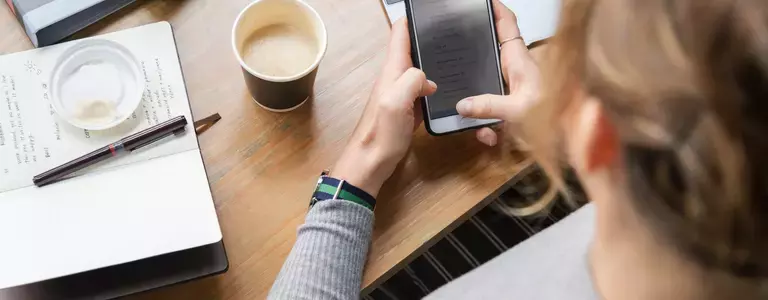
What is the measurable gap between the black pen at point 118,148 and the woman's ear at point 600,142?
370mm

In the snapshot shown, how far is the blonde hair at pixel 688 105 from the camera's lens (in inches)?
11.4

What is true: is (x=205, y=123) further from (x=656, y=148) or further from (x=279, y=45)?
(x=656, y=148)

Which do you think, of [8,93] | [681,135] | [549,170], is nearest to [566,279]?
[549,170]

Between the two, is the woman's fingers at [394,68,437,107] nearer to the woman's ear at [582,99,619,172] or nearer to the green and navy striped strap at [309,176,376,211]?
the green and navy striped strap at [309,176,376,211]

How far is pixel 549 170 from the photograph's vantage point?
1.85 feet

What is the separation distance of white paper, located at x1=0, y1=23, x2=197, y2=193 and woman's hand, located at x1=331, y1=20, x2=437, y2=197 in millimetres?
151

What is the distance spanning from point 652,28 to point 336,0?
45 cm

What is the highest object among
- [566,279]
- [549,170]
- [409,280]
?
[549,170]

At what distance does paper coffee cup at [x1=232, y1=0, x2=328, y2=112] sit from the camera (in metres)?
0.61

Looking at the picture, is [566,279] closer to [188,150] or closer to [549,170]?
[549,170]

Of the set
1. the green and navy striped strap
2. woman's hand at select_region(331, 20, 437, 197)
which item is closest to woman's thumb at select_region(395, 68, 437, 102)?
woman's hand at select_region(331, 20, 437, 197)

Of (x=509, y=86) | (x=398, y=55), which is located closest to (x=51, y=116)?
(x=398, y=55)

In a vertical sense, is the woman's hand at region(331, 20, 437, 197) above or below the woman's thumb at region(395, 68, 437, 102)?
below

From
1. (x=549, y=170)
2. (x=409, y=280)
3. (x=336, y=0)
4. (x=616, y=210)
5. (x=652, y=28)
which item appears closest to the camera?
Result: (x=652, y=28)
